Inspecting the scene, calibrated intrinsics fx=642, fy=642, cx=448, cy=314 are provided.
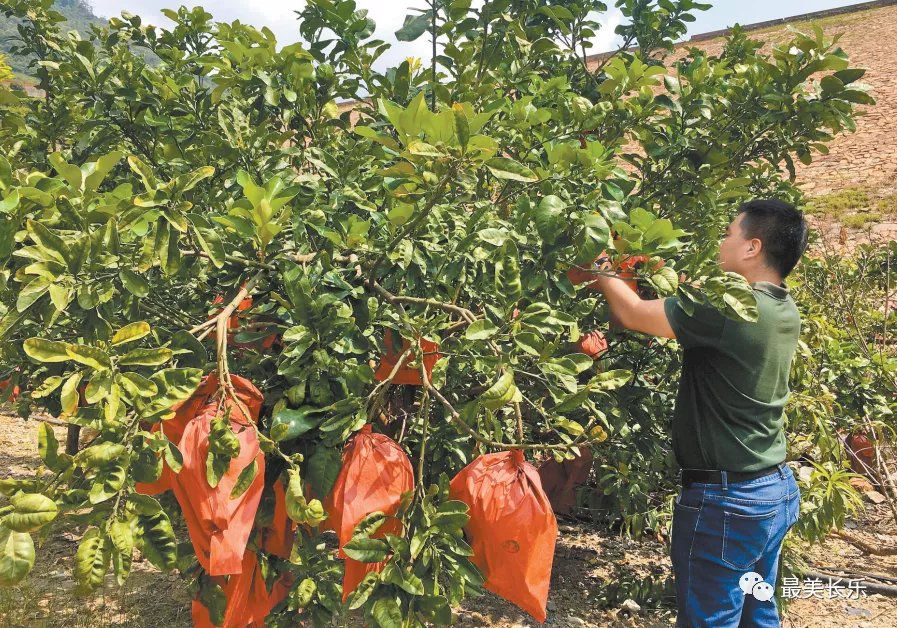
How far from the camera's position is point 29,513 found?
70 centimetres

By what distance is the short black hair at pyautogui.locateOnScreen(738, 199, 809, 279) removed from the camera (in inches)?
60.5

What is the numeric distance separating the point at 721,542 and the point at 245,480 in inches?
45.0

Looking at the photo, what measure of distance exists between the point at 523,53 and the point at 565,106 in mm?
509

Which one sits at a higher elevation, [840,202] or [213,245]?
[840,202]

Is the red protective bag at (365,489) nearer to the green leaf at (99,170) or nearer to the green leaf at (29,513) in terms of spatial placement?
the green leaf at (29,513)

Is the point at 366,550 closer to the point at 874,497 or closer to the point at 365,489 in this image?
the point at 365,489

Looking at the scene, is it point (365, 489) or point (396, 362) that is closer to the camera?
point (365, 489)

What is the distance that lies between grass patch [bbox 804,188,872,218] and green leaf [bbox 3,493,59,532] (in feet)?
33.0

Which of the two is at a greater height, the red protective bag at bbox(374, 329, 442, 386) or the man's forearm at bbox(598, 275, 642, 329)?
the man's forearm at bbox(598, 275, 642, 329)

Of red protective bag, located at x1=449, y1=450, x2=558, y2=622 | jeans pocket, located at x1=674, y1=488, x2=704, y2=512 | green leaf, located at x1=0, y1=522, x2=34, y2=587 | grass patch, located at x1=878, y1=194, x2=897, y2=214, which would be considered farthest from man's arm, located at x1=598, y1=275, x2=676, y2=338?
grass patch, located at x1=878, y1=194, x2=897, y2=214

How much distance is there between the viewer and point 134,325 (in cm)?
88

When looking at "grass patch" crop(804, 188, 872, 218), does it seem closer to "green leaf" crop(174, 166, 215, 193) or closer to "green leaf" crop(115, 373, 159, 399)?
"green leaf" crop(174, 166, 215, 193)

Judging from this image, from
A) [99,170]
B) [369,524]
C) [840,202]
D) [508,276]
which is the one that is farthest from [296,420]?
[840,202]

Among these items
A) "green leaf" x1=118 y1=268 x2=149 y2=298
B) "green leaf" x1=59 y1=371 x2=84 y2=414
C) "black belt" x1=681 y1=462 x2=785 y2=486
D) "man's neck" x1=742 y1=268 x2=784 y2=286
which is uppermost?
"man's neck" x1=742 y1=268 x2=784 y2=286
